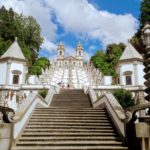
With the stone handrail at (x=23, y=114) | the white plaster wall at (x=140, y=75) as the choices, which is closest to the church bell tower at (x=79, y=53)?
the white plaster wall at (x=140, y=75)

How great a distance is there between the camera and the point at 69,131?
10.2m

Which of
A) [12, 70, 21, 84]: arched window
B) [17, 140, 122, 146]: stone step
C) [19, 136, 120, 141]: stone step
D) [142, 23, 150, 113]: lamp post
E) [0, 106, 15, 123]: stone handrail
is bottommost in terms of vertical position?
[17, 140, 122, 146]: stone step

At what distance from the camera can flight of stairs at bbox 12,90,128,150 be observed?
907 cm

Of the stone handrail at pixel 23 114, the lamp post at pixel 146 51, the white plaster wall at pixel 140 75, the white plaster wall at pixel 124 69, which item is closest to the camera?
the lamp post at pixel 146 51

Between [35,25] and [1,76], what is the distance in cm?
3578

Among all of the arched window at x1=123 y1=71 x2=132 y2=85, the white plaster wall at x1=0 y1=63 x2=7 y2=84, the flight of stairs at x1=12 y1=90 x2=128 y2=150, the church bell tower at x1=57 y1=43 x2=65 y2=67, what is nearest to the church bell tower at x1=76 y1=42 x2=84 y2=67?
the church bell tower at x1=57 y1=43 x2=65 y2=67

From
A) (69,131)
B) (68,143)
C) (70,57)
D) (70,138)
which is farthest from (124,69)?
(70,57)

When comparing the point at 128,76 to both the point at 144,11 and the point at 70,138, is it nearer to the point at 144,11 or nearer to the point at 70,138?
the point at 144,11

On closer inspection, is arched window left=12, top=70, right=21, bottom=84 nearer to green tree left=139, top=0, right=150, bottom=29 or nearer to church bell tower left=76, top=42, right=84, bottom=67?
green tree left=139, top=0, right=150, bottom=29

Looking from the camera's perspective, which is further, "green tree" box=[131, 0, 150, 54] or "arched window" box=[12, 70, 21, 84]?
"green tree" box=[131, 0, 150, 54]

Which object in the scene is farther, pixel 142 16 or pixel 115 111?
pixel 142 16

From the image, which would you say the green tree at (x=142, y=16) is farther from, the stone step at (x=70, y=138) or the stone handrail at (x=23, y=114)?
the stone step at (x=70, y=138)

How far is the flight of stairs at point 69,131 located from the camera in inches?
357

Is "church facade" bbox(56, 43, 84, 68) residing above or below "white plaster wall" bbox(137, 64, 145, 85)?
above
